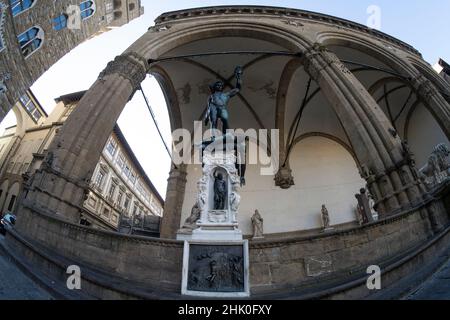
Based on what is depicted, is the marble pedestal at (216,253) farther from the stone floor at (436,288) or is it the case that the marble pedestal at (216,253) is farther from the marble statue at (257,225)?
the marble statue at (257,225)

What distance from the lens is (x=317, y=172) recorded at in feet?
50.9

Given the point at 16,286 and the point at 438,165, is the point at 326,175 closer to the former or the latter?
the point at 438,165

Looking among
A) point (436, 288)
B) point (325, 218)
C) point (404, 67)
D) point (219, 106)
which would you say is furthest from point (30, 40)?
point (404, 67)

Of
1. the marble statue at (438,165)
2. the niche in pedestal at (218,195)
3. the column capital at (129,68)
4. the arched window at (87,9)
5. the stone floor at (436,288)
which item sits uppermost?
the arched window at (87,9)

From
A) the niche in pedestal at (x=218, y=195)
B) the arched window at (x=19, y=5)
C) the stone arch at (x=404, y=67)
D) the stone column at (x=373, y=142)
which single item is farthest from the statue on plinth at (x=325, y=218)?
the arched window at (x=19, y=5)

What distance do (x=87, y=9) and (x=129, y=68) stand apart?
959 centimetres

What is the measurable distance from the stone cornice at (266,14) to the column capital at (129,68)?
3.97 metres

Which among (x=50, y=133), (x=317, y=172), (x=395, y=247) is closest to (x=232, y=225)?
(x=395, y=247)

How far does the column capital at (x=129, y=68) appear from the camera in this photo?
874 centimetres

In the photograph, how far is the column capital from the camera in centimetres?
874

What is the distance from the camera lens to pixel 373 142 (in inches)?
275

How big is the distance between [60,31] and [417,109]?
18.7 m
